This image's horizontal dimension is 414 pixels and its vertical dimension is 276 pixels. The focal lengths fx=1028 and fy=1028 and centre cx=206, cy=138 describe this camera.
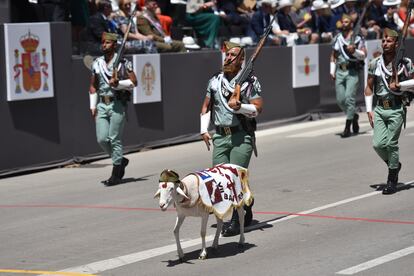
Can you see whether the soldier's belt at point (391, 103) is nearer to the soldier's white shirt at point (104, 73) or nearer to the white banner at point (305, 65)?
the soldier's white shirt at point (104, 73)

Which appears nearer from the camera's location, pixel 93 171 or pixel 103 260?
pixel 103 260

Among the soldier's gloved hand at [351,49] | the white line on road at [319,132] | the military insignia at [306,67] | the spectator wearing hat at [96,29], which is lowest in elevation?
the white line on road at [319,132]

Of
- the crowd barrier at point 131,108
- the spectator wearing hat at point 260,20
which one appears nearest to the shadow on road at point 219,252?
the crowd barrier at point 131,108

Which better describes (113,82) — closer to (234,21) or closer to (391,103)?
(391,103)

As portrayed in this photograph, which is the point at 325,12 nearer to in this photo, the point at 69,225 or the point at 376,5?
the point at 376,5

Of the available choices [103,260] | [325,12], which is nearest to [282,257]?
[103,260]

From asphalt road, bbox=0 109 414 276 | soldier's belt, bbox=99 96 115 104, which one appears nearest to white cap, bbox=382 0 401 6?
asphalt road, bbox=0 109 414 276

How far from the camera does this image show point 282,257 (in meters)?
9.38

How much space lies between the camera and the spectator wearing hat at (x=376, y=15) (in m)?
25.6

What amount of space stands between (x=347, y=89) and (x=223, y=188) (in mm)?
10091

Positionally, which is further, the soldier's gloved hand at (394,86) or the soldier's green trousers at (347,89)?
the soldier's green trousers at (347,89)

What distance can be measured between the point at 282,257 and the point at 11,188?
648 centimetres

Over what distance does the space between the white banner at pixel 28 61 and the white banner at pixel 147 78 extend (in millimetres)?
2092

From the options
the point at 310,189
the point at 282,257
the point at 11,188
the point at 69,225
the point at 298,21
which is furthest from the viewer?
the point at 298,21
